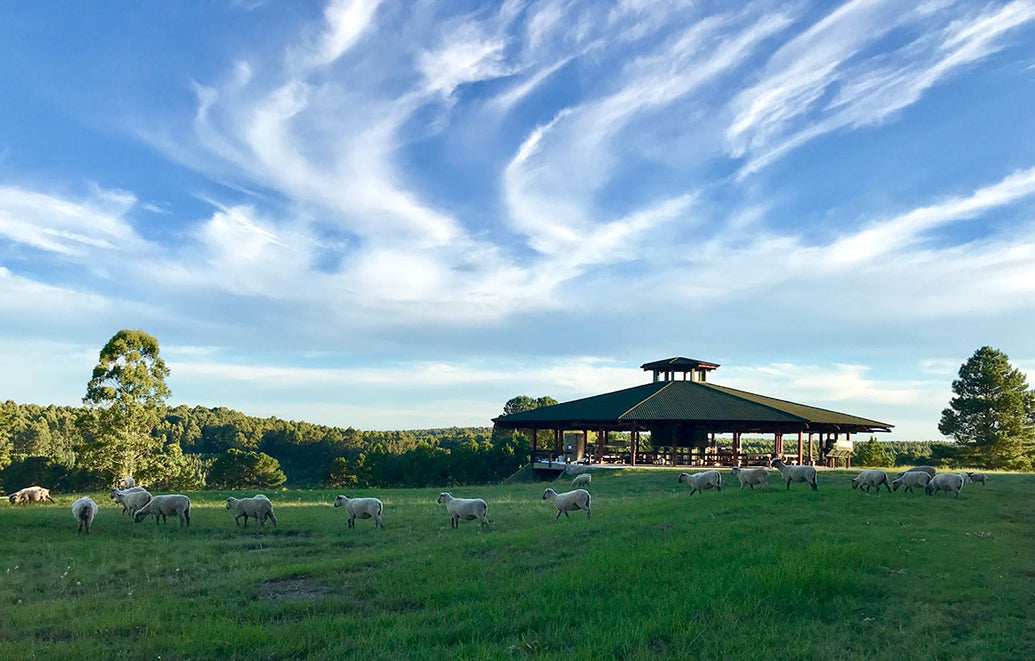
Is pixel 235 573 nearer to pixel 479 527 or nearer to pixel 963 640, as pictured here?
pixel 479 527

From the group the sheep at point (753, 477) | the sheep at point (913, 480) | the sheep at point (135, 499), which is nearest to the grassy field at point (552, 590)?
the sheep at point (135, 499)

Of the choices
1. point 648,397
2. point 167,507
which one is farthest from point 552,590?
point 648,397

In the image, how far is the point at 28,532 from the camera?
47.7 feet

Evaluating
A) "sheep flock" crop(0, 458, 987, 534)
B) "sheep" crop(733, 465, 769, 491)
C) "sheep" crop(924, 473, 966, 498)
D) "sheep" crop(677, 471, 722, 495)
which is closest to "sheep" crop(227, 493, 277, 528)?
"sheep flock" crop(0, 458, 987, 534)

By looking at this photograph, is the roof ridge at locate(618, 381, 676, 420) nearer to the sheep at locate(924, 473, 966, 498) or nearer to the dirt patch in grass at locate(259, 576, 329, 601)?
the sheep at locate(924, 473, 966, 498)

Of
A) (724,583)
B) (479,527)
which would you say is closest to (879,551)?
(724,583)

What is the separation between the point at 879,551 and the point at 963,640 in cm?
336

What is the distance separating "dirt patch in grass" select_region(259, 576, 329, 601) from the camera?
8.71m

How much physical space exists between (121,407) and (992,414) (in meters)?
60.1

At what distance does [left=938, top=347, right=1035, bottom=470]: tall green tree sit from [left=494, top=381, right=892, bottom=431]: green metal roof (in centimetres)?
1607

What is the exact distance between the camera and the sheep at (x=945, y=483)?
60.3 feet

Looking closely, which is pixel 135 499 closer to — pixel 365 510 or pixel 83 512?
pixel 83 512

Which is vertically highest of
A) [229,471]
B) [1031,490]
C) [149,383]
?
[149,383]

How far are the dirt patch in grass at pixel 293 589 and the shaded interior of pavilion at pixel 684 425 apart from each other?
27951 mm
